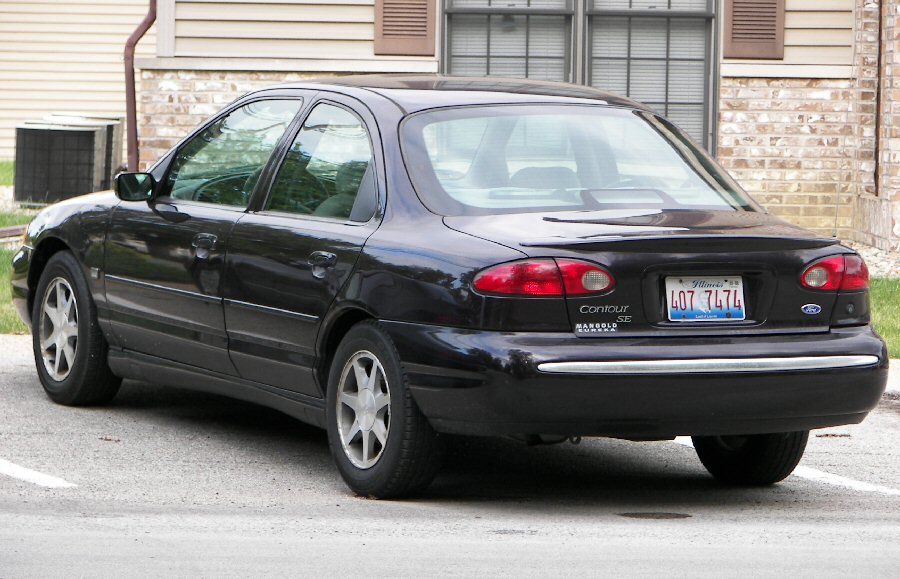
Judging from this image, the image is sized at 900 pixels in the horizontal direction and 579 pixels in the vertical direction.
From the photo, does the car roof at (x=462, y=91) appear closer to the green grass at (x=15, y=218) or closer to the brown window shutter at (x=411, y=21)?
the brown window shutter at (x=411, y=21)

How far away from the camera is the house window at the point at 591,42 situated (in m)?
15.1

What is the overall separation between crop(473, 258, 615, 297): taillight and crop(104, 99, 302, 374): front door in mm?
1651

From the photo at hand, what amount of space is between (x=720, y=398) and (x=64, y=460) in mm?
2709

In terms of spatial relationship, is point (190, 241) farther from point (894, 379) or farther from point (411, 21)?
point (411, 21)

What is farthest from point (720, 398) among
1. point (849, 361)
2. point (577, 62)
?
point (577, 62)

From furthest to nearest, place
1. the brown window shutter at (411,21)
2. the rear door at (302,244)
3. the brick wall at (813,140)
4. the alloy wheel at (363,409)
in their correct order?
1. the brown window shutter at (411,21)
2. the brick wall at (813,140)
3. the rear door at (302,244)
4. the alloy wheel at (363,409)

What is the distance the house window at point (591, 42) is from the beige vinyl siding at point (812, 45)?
1.37 ft

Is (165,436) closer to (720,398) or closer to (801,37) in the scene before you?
(720,398)

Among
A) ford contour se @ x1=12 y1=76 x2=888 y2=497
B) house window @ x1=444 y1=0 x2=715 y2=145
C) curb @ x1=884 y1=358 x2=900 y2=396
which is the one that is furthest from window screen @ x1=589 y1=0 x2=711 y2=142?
ford contour se @ x1=12 y1=76 x2=888 y2=497

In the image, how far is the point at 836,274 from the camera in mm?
5945

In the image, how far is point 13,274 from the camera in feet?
27.3

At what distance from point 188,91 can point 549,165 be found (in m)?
9.53

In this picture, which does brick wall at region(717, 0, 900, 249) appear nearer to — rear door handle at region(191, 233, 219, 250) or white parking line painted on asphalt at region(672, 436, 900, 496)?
white parking line painted on asphalt at region(672, 436, 900, 496)

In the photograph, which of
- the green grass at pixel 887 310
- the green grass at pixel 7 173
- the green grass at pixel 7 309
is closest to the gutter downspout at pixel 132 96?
the green grass at pixel 7 309
